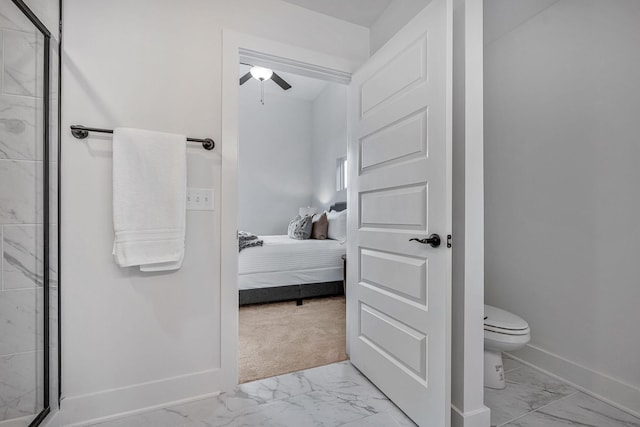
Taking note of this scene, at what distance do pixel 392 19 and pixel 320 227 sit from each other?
2492mm

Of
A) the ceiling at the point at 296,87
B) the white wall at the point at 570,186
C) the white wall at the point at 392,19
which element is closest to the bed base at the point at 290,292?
the white wall at the point at 570,186

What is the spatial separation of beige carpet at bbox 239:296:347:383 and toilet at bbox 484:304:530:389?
0.92 metres

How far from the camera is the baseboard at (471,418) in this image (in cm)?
131

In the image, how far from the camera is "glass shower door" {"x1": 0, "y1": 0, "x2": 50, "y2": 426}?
1.15 meters

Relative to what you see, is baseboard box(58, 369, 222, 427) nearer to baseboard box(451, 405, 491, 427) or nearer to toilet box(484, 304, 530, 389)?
baseboard box(451, 405, 491, 427)

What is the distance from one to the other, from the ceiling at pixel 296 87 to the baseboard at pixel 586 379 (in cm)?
471

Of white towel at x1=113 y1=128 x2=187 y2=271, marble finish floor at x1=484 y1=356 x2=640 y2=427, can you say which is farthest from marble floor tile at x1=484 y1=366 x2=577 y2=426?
white towel at x1=113 y1=128 x2=187 y2=271

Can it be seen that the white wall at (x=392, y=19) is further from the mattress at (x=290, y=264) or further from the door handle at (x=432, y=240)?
the mattress at (x=290, y=264)

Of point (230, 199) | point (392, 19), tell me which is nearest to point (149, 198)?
point (230, 199)

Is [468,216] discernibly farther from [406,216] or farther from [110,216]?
[110,216]

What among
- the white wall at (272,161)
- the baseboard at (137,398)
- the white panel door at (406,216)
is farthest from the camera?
the white wall at (272,161)

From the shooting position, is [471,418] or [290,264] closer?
[471,418]

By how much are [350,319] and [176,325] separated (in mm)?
1086

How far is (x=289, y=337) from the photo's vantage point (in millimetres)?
2449
